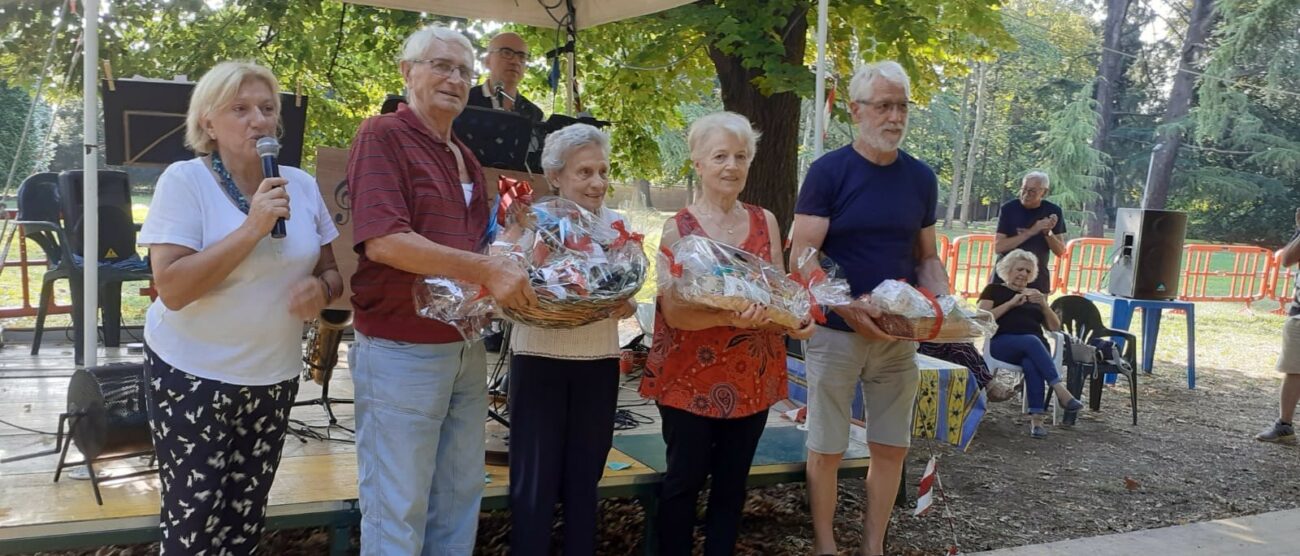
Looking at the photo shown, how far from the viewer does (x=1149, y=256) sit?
8898mm

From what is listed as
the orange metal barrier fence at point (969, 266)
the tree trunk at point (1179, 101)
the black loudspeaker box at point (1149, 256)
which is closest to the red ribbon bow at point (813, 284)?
the black loudspeaker box at point (1149, 256)

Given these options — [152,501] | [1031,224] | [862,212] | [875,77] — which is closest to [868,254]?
[862,212]

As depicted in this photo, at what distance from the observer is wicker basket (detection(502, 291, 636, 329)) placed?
89.1 inches

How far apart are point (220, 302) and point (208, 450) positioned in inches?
13.7

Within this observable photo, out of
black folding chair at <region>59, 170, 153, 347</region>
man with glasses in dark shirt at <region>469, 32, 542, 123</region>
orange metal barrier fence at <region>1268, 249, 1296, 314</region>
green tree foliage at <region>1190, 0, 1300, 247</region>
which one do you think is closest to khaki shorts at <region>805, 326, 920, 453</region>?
man with glasses in dark shirt at <region>469, 32, 542, 123</region>

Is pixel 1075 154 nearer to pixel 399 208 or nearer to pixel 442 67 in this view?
pixel 442 67

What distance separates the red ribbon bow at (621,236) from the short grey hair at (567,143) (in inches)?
9.7

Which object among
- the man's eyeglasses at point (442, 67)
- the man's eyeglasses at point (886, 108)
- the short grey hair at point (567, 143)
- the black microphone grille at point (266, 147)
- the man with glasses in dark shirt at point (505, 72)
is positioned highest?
the man with glasses in dark shirt at point (505, 72)

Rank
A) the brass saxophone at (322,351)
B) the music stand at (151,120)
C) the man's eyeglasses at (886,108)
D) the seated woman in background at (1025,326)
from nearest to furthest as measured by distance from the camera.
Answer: the man's eyeglasses at (886,108)
the brass saxophone at (322,351)
the music stand at (151,120)
the seated woman in background at (1025,326)

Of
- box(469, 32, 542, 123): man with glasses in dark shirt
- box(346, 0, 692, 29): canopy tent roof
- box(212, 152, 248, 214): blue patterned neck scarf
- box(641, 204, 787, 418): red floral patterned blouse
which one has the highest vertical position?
box(346, 0, 692, 29): canopy tent roof

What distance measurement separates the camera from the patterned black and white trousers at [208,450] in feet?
6.90

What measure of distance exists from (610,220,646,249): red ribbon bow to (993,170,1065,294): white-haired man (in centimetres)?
574

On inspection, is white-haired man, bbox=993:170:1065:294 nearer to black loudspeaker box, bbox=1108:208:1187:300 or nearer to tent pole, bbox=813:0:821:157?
black loudspeaker box, bbox=1108:208:1187:300

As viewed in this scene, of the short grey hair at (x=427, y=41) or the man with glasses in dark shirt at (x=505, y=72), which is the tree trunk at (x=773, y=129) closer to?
the man with glasses in dark shirt at (x=505, y=72)
